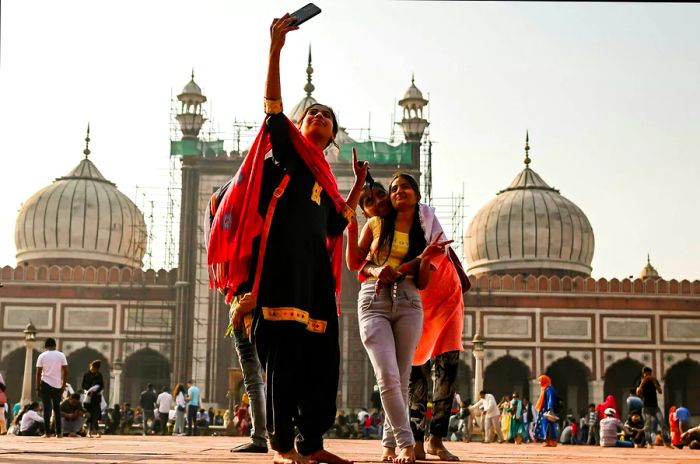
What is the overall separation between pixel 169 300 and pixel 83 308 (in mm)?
1860

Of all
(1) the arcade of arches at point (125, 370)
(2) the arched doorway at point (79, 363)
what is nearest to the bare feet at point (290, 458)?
(1) the arcade of arches at point (125, 370)

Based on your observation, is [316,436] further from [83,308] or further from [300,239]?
[83,308]

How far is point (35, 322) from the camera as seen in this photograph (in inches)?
997

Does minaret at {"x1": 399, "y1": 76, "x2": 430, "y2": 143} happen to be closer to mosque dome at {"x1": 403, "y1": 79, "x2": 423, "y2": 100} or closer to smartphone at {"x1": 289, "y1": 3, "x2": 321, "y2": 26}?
mosque dome at {"x1": 403, "y1": 79, "x2": 423, "y2": 100}

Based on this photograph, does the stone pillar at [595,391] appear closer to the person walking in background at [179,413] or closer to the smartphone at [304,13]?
the person walking in background at [179,413]

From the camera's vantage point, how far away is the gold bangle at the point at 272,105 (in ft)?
11.4

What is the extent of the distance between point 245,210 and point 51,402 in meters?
5.82

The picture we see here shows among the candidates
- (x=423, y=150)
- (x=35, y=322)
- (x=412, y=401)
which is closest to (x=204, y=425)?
(x=35, y=322)

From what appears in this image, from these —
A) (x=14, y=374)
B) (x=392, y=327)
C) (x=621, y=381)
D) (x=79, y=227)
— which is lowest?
(x=392, y=327)

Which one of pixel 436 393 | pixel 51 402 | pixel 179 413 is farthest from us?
pixel 179 413

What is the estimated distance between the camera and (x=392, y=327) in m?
4.19

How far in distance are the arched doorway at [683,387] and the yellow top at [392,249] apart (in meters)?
22.9

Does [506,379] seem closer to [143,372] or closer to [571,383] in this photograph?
[571,383]

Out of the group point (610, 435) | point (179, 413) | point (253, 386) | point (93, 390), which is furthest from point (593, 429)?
point (253, 386)
